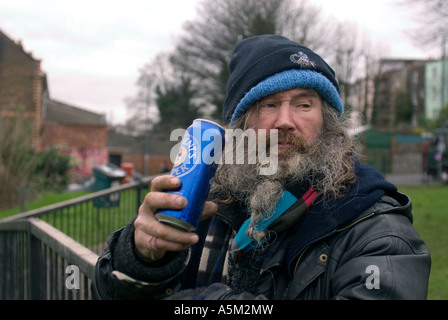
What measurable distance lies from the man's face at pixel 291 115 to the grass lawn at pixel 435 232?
3.25 metres

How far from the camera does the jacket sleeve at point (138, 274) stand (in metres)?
1.36

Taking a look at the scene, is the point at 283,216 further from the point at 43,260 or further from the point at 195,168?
the point at 43,260

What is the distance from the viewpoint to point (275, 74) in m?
1.69

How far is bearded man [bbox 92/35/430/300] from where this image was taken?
4.10 ft

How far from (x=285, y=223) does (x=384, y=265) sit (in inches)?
14.0

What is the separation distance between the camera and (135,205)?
5.35 metres

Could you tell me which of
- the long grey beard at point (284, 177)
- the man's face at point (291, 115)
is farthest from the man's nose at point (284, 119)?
the long grey beard at point (284, 177)

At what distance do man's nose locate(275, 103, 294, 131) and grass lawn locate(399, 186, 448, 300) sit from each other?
11.0ft

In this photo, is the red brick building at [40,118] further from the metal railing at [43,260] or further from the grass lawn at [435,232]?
the metal railing at [43,260]

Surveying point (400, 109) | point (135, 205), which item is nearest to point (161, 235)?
point (135, 205)

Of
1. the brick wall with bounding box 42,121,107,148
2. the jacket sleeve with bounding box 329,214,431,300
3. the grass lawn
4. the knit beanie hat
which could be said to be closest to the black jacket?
the jacket sleeve with bounding box 329,214,431,300

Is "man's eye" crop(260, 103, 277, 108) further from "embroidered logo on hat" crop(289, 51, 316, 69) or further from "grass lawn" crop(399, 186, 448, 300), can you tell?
"grass lawn" crop(399, 186, 448, 300)

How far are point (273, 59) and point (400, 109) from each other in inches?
2116

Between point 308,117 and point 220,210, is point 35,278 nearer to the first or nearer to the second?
point 220,210
